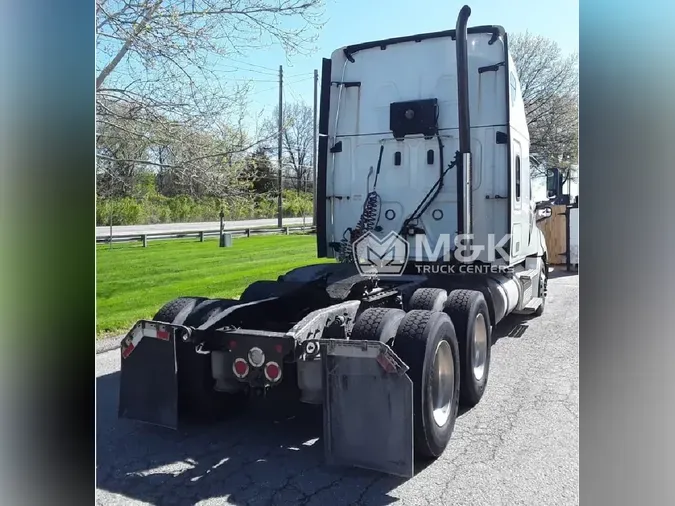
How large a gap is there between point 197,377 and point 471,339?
73.3 inches

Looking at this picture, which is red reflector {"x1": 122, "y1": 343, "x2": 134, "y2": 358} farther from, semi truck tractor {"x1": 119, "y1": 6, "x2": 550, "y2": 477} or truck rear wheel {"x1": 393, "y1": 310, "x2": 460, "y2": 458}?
truck rear wheel {"x1": 393, "y1": 310, "x2": 460, "y2": 458}

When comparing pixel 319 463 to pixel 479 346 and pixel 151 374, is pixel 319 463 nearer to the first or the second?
pixel 151 374

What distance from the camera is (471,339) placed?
3834 mm

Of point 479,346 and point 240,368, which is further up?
point 240,368

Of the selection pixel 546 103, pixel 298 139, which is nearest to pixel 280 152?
pixel 298 139

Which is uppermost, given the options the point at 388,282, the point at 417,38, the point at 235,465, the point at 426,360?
the point at 417,38

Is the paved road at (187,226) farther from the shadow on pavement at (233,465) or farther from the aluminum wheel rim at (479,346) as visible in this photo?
the aluminum wheel rim at (479,346)

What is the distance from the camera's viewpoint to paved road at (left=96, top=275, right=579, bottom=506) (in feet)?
8.52

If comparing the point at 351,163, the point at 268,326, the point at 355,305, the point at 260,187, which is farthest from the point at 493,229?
the point at 260,187

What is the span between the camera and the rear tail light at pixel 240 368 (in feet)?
9.70

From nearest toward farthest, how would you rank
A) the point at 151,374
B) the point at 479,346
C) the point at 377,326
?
the point at 377,326 → the point at 151,374 → the point at 479,346

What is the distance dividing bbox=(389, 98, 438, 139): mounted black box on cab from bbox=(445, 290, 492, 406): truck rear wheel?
1428mm

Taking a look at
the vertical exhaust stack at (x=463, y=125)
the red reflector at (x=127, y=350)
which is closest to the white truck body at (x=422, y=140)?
the vertical exhaust stack at (x=463, y=125)
